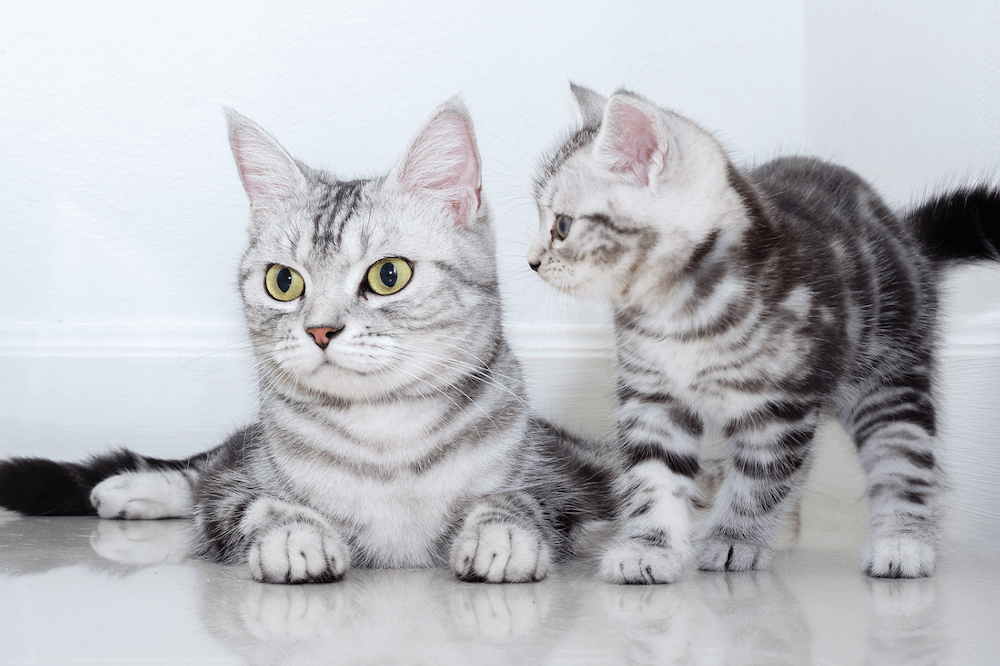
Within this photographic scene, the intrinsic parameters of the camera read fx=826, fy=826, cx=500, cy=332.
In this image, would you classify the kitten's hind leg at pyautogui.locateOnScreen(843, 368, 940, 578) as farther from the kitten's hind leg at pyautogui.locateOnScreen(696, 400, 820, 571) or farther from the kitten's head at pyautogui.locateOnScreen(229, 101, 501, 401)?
A: the kitten's head at pyautogui.locateOnScreen(229, 101, 501, 401)

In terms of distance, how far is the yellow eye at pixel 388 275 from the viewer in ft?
4.45

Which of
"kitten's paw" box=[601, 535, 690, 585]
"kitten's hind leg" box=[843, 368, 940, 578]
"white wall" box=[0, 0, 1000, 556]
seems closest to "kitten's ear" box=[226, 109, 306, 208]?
"white wall" box=[0, 0, 1000, 556]

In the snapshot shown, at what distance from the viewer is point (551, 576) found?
4.32 feet

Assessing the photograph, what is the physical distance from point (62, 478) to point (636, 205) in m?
1.45

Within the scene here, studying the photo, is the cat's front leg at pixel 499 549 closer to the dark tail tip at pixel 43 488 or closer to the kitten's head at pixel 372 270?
the kitten's head at pixel 372 270

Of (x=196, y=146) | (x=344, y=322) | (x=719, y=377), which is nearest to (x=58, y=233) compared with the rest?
(x=196, y=146)

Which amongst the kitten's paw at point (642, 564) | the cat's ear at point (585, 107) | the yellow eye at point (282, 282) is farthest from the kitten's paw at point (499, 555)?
the cat's ear at point (585, 107)

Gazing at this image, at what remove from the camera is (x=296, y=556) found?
4.05 feet

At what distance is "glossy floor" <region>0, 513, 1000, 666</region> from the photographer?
0.91m

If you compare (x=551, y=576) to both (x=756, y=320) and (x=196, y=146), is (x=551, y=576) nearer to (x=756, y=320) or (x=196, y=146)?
(x=756, y=320)

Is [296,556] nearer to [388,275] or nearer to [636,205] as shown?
[388,275]

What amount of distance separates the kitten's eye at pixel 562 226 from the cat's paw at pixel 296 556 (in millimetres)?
652

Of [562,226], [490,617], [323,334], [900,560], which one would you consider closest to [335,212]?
[323,334]

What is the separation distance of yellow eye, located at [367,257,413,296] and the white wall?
2.61ft
